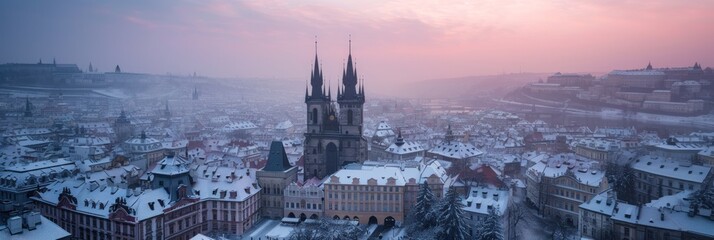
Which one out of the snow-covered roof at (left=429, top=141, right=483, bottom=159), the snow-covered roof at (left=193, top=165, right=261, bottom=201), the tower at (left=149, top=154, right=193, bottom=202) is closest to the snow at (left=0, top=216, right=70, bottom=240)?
the tower at (left=149, top=154, right=193, bottom=202)

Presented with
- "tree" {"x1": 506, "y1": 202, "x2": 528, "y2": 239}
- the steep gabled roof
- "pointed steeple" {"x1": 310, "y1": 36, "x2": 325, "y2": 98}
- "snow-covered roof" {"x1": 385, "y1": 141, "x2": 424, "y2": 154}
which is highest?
"pointed steeple" {"x1": 310, "y1": 36, "x2": 325, "y2": 98}

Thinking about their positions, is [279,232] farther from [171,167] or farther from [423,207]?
[423,207]

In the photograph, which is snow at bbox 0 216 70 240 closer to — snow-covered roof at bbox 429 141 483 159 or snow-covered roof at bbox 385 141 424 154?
snow-covered roof at bbox 385 141 424 154

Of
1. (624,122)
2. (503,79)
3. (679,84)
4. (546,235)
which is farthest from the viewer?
(503,79)

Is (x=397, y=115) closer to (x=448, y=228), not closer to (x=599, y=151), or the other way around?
(x=599, y=151)

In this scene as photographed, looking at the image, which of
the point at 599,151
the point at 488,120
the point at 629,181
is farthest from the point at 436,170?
the point at 488,120

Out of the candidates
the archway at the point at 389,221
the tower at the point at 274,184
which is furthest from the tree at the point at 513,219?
the tower at the point at 274,184
